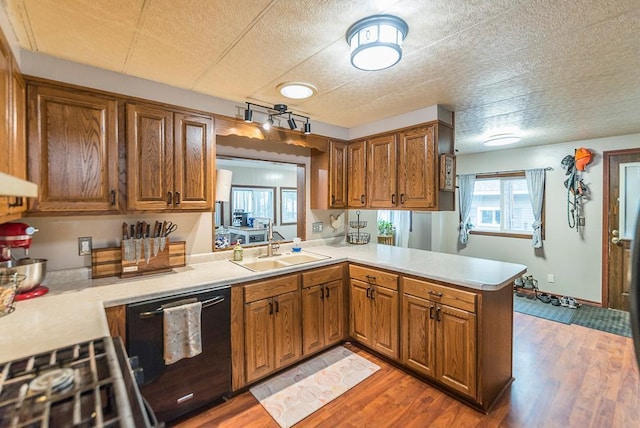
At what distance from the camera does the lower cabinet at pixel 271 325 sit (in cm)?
224

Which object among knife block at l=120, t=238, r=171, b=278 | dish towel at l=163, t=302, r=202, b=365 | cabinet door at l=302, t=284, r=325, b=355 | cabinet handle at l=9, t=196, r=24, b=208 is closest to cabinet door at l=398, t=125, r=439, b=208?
cabinet door at l=302, t=284, r=325, b=355

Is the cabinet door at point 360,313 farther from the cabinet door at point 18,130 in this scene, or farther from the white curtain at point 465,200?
the white curtain at point 465,200

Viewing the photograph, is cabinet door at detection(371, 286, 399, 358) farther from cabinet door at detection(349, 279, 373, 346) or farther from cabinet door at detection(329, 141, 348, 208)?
cabinet door at detection(329, 141, 348, 208)

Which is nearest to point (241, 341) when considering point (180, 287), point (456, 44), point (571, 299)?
point (180, 287)

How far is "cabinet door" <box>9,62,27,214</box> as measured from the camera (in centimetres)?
150

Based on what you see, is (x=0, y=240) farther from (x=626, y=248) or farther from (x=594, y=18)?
(x=626, y=248)

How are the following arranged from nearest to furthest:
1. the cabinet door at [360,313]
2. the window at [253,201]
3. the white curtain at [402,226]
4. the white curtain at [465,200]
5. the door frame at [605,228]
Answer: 1. the cabinet door at [360,313]
2. the window at [253,201]
3. the door frame at [605,228]
4. the white curtain at [465,200]
5. the white curtain at [402,226]

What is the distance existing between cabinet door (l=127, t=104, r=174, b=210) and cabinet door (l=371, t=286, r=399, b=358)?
1.94 metres

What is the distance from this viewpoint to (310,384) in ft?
7.66

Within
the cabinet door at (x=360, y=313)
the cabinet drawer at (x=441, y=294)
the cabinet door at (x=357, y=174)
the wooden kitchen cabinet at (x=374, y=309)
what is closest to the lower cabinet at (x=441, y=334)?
the cabinet drawer at (x=441, y=294)

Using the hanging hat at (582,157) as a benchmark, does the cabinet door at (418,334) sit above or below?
below

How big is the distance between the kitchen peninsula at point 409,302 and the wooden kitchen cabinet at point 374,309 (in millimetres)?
11

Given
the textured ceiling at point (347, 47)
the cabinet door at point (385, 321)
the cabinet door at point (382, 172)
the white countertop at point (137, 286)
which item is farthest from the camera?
the cabinet door at point (382, 172)

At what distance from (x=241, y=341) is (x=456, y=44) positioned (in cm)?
245
